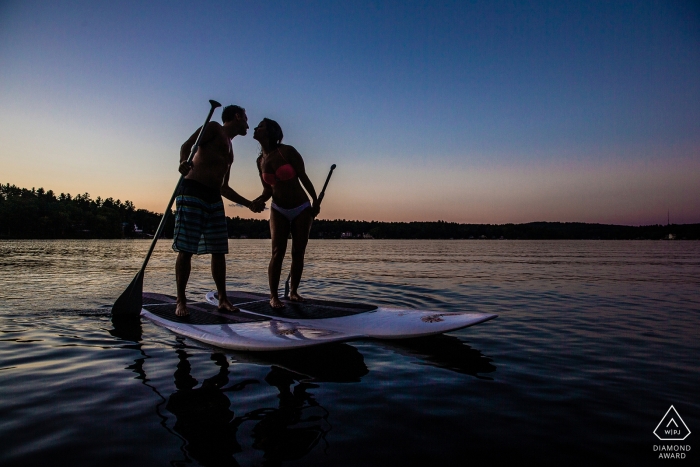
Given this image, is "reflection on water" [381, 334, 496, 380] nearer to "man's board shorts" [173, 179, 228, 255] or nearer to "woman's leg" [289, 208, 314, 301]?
"woman's leg" [289, 208, 314, 301]

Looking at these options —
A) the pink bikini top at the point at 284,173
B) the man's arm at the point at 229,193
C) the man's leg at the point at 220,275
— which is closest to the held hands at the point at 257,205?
the man's arm at the point at 229,193

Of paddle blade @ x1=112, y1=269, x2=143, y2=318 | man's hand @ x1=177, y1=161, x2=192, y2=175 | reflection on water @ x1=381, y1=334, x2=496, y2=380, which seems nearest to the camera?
reflection on water @ x1=381, y1=334, x2=496, y2=380

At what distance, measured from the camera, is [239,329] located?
5.27 meters

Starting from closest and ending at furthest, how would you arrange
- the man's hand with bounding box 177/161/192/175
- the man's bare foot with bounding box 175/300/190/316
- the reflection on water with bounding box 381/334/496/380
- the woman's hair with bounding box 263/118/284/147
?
the reflection on water with bounding box 381/334/496/380 → the man's hand with bounding box 177/161/192/175 → the man's bare foot with bounding box 175/300/190/316 → the woman's hair with bounding box 263/118/284/147

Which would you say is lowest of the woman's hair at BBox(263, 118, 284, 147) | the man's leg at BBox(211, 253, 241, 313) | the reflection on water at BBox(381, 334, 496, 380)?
the reflection on water at BBox(381, 334, 496, 380)

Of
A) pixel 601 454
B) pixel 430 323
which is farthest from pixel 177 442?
pixel 430 323


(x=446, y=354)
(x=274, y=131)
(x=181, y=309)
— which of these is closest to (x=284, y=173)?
(x=274, y=131)

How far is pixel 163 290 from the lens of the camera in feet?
38.9

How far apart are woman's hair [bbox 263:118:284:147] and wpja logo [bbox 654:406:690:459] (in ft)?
19.3

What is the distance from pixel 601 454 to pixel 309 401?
2104 mm

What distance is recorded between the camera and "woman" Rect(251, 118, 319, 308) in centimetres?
671

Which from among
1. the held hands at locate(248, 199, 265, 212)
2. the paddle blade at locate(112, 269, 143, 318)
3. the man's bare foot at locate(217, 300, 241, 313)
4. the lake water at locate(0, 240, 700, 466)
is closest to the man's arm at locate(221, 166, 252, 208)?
the held hands at locate(248, 199, 265, 212)

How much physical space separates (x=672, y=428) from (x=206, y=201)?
227 inches

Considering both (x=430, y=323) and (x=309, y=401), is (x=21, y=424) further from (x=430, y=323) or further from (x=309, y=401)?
(x=430, y=323)
